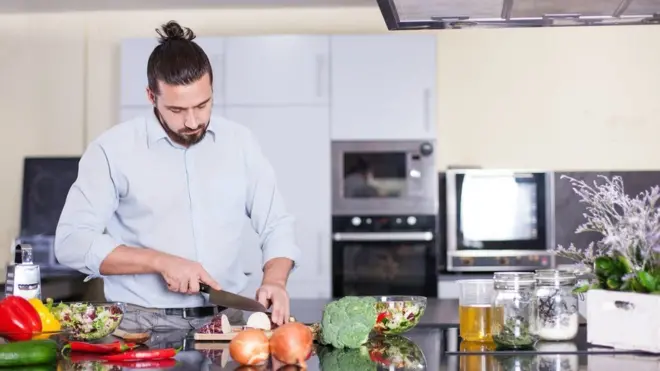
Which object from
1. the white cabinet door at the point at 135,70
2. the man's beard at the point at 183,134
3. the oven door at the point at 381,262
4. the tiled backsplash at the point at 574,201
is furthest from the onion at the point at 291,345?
the tiled backsplash at the point at 574,201

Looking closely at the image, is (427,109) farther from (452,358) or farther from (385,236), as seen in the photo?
(452,358)

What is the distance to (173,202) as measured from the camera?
8.91ft

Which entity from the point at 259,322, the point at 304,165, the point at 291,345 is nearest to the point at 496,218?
the point at 304,165

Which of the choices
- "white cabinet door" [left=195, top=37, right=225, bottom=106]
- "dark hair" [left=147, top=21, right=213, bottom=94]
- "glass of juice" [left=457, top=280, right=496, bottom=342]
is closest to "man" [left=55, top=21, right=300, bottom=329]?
"dark hair" [left=147, top=21, right=213, bottom=94]

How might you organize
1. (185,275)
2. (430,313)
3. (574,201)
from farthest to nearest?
→ (574,201) < (430,313) < (185,275)

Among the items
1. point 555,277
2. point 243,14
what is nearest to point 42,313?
point 555,277

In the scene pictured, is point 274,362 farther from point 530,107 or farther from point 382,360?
point 530,107

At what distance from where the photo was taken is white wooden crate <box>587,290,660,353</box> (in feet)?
6.73

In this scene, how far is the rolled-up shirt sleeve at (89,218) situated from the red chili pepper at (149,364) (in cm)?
61

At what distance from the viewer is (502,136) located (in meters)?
5.17

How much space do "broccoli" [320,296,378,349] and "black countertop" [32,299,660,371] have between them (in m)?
0.05

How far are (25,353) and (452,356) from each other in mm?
902

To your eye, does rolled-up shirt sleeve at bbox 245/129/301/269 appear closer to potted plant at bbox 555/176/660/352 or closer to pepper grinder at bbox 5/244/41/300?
pepper grinder at bbox 5/244/41/300

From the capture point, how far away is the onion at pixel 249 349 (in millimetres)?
1896
